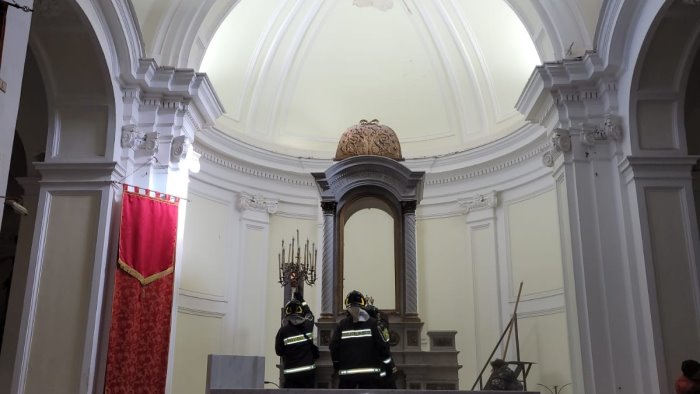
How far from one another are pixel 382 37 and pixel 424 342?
6.81 meters

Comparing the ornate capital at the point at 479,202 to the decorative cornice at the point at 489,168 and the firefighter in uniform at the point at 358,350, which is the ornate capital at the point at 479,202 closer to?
the decorative cornice at the point at 489,168

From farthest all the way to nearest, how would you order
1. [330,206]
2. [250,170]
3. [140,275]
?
1. [250,170]
2. [330,206]
3. [140,275]

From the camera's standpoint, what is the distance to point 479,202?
1386 centimetres

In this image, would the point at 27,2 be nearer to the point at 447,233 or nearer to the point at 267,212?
the point at 267,212

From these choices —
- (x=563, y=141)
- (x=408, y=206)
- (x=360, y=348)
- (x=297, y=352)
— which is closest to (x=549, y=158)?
(x=563, y=141)

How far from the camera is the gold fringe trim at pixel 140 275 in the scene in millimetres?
7973

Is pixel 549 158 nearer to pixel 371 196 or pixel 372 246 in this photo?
pixel 371 196

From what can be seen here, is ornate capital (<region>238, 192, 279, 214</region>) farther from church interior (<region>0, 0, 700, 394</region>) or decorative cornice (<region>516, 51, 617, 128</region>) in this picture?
decorative cornice (<region>516, 51, 617, 128</region>)

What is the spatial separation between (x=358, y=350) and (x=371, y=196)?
129 inches

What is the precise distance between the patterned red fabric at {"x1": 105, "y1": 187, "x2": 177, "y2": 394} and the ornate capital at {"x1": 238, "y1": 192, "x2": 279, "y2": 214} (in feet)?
15.9

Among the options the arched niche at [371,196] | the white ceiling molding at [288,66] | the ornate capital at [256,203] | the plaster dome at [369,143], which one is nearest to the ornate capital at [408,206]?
the arched niche at [371,196]

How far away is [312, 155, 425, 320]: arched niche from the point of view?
9547 mm

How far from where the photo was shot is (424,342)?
38.7 ft

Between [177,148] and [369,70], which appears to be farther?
[369,70]
